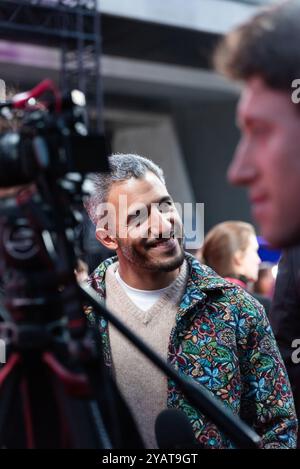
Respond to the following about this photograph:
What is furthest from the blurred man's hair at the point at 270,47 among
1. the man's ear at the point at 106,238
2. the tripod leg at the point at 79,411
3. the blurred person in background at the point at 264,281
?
the blurred person in background at the point at 264,281

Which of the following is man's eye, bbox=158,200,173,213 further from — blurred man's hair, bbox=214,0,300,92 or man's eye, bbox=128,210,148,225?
blurred man's hair, bbox=214,0,300,92

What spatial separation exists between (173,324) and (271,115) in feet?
3.84

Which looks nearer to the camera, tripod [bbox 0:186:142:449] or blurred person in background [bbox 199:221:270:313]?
tripod [bbox 0:186:142:449]

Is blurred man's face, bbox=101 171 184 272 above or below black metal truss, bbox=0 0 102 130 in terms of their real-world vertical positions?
above

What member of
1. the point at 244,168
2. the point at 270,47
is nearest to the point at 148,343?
the point at 244,168

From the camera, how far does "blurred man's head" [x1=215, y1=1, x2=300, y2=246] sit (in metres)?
1.02

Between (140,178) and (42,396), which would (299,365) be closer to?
(140,178)

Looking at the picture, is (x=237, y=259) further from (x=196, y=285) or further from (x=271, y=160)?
(x=271, y=160)

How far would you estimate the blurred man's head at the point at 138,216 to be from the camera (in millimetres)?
2184

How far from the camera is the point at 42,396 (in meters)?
1.09

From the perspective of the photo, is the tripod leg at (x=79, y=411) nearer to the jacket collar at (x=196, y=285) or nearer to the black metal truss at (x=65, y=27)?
the jacket collar at (x=196, y=285)

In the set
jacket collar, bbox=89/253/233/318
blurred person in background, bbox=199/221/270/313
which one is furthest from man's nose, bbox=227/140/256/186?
blurred person in background, bbox=199/221/270/313

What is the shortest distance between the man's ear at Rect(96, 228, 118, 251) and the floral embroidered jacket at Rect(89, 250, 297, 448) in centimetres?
32
